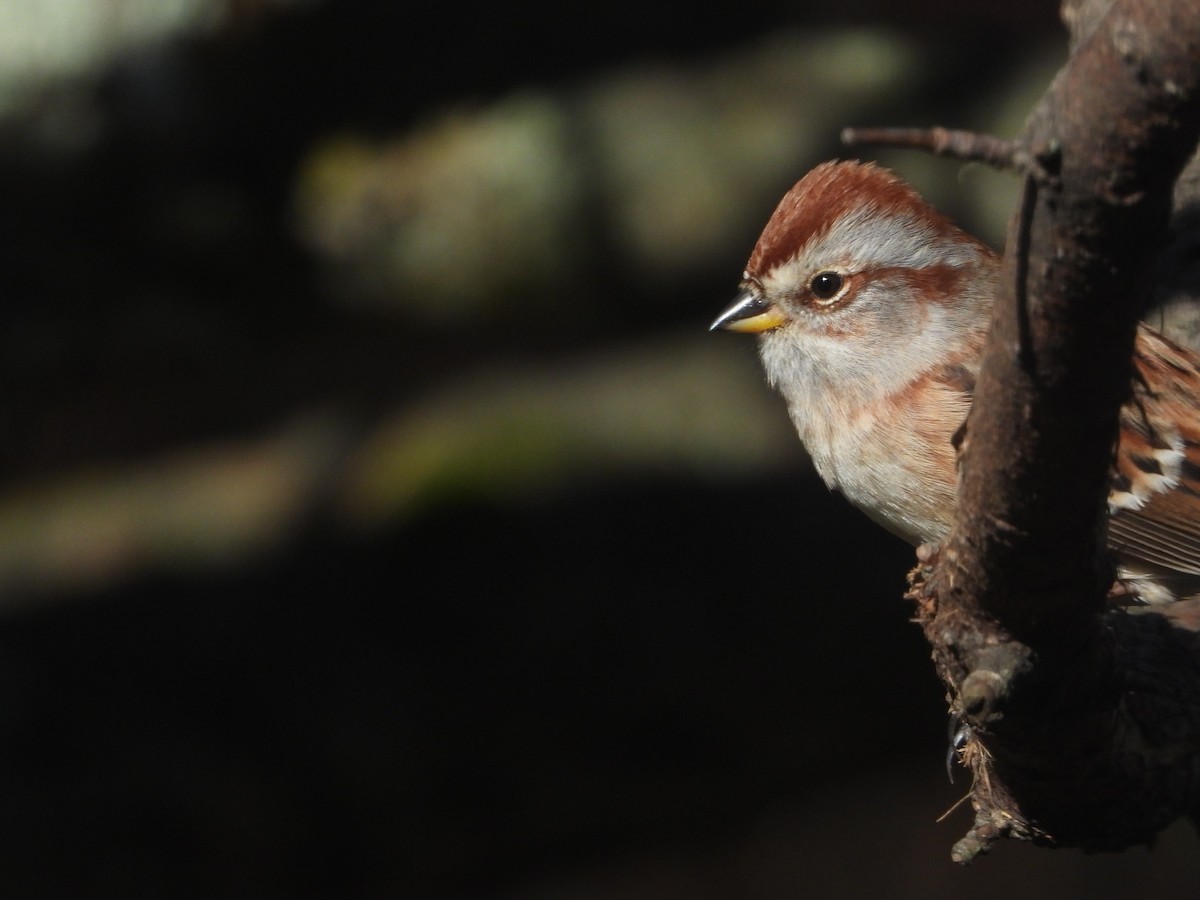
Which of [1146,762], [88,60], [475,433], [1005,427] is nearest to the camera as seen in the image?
[1005,427]

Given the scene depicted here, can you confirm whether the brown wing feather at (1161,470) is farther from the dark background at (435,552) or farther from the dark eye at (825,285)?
the dark background at (435,552)

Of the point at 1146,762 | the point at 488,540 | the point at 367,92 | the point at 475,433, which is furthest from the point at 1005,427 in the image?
the point at 367,92

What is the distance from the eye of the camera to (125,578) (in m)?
5.86

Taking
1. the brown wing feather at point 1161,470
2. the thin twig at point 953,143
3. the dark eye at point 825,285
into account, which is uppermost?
the dark eye at point 825,285

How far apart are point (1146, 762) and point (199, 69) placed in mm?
4433

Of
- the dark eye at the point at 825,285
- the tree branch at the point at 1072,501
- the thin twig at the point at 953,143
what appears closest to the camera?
the thin twig at the point at 953,143

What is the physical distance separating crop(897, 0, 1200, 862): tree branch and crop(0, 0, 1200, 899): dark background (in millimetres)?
2932

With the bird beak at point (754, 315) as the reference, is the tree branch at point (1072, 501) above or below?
below

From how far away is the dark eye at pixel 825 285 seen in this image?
3.12 meters

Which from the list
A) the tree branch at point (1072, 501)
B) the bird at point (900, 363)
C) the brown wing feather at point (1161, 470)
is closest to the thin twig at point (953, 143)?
the tree branch at point (1072, 501)

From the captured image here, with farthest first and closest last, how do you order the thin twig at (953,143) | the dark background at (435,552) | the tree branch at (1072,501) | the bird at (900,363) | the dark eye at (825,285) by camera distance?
1. the dark background at (435,552)
2. the dark eye at (825,285)
3. the bird at (900,363)
4. the tree branch at (1072,501)
5. the thin twig at (953,143)

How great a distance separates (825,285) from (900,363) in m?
0.24

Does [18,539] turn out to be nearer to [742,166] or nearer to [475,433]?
[475,433]

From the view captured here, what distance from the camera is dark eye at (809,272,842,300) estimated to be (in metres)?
3.12
